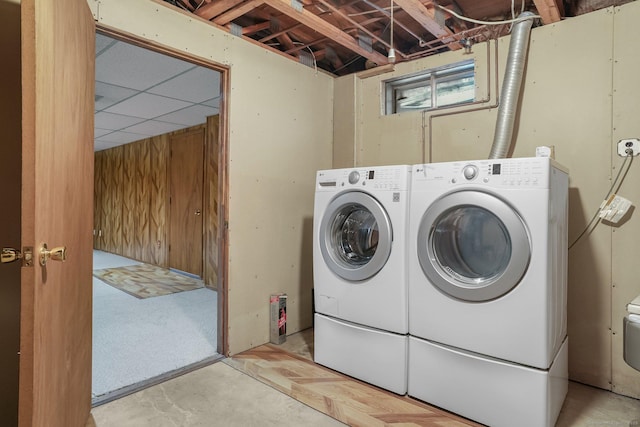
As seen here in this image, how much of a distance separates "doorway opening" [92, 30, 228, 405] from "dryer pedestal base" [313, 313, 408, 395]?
0.69m

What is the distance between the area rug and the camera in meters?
4.10

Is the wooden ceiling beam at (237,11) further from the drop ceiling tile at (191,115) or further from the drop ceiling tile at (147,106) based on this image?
the drop ceiling tile at (191,115)

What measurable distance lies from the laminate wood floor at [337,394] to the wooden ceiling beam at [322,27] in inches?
84.6

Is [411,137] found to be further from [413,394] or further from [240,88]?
[413,394]

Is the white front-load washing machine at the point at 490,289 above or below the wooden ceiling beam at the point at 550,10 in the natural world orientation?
below

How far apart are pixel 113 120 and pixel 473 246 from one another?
4.81 metres

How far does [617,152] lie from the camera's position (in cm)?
200

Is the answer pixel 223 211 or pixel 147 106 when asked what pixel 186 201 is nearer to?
pixel 147 106

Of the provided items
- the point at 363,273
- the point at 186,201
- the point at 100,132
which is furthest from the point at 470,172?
the point at 100,132

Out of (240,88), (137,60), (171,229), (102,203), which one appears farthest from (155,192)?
(240,88)

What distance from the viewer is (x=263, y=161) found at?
2.62 m

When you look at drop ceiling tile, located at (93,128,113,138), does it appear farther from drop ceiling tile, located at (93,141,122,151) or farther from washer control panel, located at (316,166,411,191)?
washer control panel, located at (316,166,411,191)

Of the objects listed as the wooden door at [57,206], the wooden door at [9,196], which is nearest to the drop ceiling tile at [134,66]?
the wooden door at [57,206]

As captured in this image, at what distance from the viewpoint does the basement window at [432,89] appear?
2586mm
